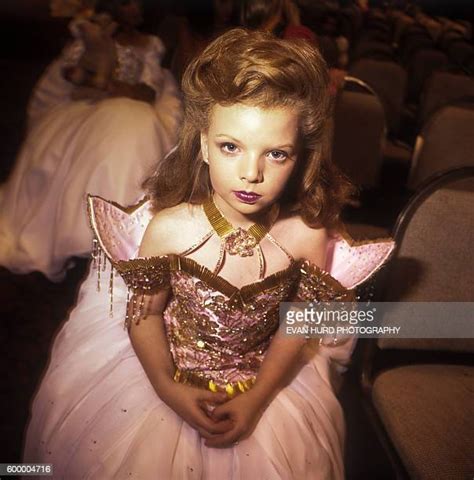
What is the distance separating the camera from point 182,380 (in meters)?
0.85

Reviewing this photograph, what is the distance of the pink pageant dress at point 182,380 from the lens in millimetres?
771

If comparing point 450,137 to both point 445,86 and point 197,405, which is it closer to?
point 445,86

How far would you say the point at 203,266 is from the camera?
2.63ft

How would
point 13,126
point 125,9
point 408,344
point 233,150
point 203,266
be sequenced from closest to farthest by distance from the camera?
point 233,150
point 203,266
point 408,344
point 125,9
point 13,126

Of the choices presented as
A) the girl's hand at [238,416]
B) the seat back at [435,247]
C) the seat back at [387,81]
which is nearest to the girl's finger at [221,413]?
the girl's hand at [238,416]

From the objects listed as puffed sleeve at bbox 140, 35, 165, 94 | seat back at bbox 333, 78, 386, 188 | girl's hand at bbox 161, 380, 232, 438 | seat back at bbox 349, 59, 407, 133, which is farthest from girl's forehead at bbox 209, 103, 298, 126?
seat back at bbox 349, 59, 407, 133

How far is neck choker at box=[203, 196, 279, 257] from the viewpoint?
0.80 m

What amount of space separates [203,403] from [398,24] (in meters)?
2.63

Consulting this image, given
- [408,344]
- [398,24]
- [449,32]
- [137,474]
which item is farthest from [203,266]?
[398,24]

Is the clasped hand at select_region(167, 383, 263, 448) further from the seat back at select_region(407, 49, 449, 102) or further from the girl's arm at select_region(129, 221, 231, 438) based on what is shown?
the seat back at select_region(407, 49, 449, 102)

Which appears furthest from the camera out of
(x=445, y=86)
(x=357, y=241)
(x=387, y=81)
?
(x=387, y=81)

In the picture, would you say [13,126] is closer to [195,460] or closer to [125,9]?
[125,9]

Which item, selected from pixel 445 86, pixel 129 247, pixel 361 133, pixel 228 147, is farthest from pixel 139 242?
pixel 445 86

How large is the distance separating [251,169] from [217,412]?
372 mm
